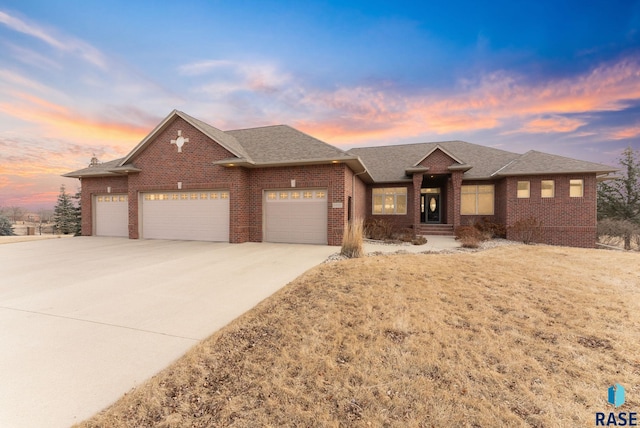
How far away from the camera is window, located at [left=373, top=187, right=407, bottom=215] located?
1770cm

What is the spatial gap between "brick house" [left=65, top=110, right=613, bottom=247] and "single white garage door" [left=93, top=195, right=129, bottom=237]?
0.06 metres

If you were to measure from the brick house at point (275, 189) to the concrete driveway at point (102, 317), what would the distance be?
393 centimetres

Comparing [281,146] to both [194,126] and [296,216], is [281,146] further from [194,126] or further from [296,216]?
[194,126]

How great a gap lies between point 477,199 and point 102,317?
19.1 meters

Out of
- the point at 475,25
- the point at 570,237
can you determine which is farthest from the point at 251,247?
the point at 570,237

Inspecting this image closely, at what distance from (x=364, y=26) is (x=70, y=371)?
15.6 metres

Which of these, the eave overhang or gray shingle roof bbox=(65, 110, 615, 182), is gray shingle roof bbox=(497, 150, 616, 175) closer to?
gray shingle roof bbox=(65, 110, 615, 182)

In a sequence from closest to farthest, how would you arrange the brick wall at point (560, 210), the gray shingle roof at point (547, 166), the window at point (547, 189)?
the gray shingle roof at point (547, 166)
the brick wall at point (560, 210)
the window at point (547, 189)

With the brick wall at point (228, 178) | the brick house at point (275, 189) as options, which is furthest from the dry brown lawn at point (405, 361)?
the brick house at point (275, 189)

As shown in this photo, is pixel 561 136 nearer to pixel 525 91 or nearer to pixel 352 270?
pixel 525 91

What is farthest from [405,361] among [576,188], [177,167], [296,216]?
[576,188]

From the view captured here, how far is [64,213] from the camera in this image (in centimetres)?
3353

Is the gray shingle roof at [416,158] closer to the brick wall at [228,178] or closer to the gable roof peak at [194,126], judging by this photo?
the brick wall at [228,178]

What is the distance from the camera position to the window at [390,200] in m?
17.7
